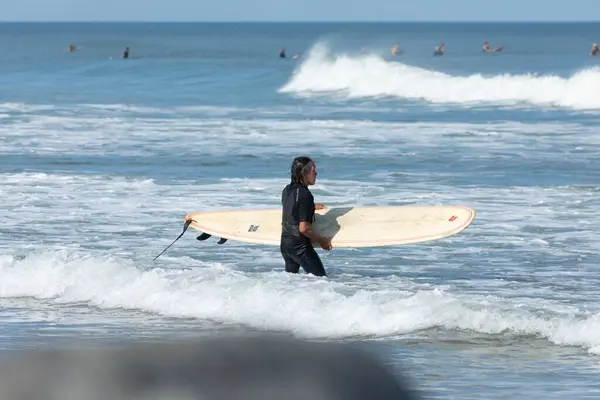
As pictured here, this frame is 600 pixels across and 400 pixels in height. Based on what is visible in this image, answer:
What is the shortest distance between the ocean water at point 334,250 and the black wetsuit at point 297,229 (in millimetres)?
177

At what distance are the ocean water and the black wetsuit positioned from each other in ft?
0.58

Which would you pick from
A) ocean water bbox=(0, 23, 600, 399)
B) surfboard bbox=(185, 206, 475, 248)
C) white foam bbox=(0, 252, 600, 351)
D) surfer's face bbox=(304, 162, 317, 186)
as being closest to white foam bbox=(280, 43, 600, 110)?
ocean water bbox=(0, 23, 600, 399)

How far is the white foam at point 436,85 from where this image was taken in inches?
1586

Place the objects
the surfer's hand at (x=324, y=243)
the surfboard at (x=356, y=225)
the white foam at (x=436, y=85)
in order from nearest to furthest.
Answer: the surfer's hand at (x=324, y=243) < the surfboard at (x=356, y=225) < the white foam at (x=436, y=85)

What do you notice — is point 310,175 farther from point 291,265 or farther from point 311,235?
point 291,265

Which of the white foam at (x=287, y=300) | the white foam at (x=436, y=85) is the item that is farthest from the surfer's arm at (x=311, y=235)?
the white foam at (x=436, y=85)

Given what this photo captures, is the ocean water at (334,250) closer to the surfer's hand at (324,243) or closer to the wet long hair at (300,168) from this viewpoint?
the surfer's hand at (324,243)

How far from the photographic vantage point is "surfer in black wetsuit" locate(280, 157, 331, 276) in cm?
877

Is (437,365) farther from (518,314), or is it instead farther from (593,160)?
(593,160)

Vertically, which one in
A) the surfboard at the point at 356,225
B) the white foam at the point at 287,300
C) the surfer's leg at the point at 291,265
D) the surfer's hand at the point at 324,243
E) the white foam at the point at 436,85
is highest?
the white foam at the point at 436,85

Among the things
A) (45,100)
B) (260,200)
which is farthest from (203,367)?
(45,100)

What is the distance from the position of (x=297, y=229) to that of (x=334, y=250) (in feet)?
10.5

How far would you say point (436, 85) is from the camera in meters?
44.7

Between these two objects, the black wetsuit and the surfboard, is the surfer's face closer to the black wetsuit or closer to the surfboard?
the black wetsuit
